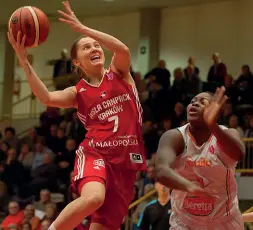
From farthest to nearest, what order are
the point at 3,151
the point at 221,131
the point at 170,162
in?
the point at 3,151
the point at 170,162
the point at 221,131

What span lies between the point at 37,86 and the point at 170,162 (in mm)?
1429

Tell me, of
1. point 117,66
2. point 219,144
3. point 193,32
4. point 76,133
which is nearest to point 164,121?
point 76,133

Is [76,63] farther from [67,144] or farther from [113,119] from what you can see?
[67,144]

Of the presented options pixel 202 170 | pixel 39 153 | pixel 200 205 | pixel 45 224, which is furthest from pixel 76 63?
pixel 39 153

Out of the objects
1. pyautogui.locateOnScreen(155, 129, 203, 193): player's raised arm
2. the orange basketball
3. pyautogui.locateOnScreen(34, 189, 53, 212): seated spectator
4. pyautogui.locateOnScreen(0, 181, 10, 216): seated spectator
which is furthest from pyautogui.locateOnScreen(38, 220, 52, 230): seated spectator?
pyautogui.locateOnScreen(155, 129, 203, 193): player's raised arm

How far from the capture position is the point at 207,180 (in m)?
5.27

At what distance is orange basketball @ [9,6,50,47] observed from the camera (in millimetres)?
5820

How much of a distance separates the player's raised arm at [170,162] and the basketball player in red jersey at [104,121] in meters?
0.63

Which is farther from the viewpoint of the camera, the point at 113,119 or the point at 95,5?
the point at 95,5

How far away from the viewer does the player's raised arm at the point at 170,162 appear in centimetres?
458

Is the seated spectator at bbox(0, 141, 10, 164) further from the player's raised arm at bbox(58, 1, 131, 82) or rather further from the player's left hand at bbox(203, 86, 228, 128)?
the player's left hand at bbox(203, 86, 228, 128)

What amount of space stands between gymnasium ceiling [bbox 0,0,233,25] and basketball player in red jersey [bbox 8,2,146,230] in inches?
492

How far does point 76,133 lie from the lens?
14.7m

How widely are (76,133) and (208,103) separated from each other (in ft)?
31.9
